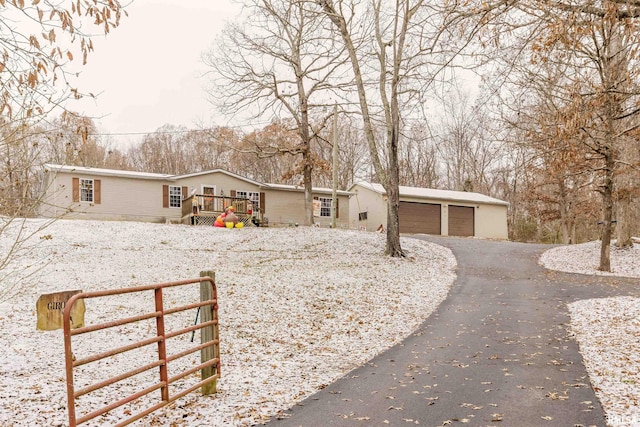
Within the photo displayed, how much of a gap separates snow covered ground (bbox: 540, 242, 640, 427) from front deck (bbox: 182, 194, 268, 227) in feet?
59.9

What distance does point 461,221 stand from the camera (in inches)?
1371

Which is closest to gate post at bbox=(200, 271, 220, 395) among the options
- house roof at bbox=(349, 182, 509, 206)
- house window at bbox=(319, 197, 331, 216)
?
house roof at bbox=(349, 182, 509, 206)

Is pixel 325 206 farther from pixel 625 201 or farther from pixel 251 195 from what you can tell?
pixel 625 201

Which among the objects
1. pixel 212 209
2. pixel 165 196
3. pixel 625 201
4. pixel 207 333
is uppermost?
pixel 165 196

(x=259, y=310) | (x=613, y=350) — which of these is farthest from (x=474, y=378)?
(x=259, y=310)

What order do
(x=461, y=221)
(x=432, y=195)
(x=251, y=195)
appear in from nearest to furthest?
(x=251, y=195) < (x=432, y=195) < (x=461, y=221)

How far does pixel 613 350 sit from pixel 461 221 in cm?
2779

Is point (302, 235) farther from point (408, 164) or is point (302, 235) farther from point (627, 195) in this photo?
point (408, 164)

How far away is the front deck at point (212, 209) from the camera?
2606cm

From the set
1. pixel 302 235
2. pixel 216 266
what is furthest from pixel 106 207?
pixel 216 266

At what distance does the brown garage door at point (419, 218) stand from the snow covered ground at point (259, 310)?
36.2 ft

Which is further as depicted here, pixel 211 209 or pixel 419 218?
pixel 419 218

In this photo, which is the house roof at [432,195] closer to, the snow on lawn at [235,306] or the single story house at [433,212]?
the single story house at [433,212]

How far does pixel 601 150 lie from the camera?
16.0 m
